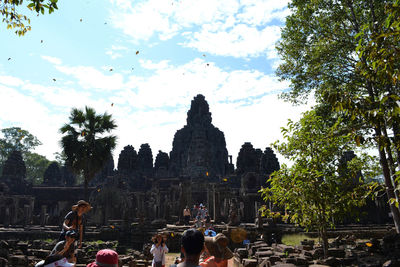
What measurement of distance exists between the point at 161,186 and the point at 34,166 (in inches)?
1269

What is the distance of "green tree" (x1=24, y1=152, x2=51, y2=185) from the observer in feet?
176

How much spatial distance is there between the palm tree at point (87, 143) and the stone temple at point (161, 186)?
425 centimetres

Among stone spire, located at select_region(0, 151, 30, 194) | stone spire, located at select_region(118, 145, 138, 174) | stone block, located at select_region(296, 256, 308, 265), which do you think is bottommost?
stone block, located at select_region(296, 256, 308, 265)

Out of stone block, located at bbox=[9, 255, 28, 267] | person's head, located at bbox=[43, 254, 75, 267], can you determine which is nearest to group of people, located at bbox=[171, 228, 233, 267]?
person's head, located at bbox=[43, 254, 75, 267]

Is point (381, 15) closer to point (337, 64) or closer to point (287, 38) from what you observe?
point (337, 64)

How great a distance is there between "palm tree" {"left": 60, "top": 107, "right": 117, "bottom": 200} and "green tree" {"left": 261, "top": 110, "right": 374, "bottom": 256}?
12.0 m

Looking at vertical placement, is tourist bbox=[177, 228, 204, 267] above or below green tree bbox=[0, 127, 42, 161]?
below

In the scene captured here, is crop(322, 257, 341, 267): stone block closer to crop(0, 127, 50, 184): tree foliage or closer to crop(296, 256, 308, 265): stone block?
crop(296, 256, 308, 265): stone block

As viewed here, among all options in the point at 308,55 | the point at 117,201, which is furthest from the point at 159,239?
the point at 117,201

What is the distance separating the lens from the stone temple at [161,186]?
2511 centimetres

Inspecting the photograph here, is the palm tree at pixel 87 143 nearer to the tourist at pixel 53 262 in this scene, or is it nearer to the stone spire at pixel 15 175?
the tourist at pixel 53 262

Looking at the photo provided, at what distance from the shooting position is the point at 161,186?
38031 mm

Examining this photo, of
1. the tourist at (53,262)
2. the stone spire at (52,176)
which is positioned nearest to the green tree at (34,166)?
the stone spire at (52,176)

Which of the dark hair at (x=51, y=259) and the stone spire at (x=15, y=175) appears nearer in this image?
the dark hair at (x=51, y=259)
